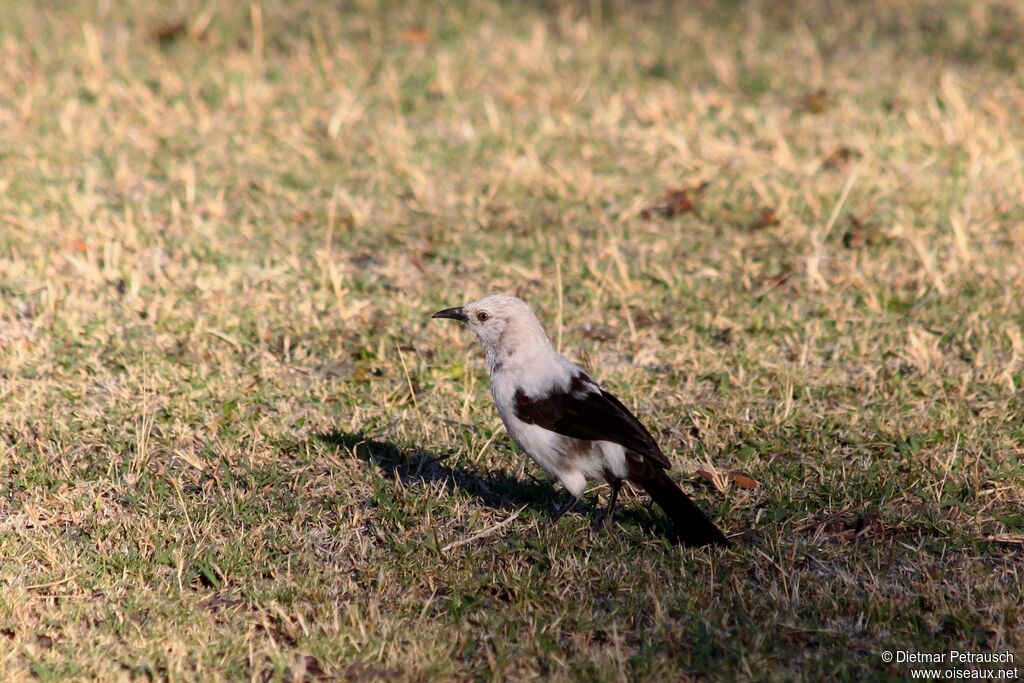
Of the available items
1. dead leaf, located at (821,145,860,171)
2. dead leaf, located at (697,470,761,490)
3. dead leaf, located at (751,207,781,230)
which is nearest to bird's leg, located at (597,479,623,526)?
dead leaf, located at (697,470,761,490)

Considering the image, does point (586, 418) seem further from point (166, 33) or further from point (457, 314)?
point (166, 33)

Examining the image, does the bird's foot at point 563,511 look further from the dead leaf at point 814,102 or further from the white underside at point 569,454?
the dead leaf at point 814,102

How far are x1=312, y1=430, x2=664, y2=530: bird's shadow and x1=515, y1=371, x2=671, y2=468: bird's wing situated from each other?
54 centimetres

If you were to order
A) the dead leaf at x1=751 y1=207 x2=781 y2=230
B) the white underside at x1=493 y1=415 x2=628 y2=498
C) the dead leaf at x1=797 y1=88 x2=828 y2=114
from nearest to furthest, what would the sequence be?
the white underside at x1=493 y1=415 x2=628 y2=498 < the dead leaf at x1=751 y1=207 x2=781 y2=230 < the dead leaf at x1=797 y1=88 x2=828 y2=114

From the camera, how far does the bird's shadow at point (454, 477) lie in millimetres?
5953

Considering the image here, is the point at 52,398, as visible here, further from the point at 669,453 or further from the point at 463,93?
the point at 463,93

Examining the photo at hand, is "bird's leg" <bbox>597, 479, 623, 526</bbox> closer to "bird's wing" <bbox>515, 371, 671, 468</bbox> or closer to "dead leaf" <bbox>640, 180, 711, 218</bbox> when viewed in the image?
"bird's wing" <bbox>515, 371, 671, 468</bbox>

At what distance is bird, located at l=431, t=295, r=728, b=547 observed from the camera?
541 cm

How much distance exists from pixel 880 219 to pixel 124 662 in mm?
6369

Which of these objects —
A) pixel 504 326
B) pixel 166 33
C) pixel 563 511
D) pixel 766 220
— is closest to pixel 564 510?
pixel 563 511

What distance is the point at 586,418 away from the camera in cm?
546

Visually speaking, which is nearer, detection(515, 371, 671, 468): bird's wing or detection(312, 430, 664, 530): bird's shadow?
detection(515, 371, 671, 468): bird's wing

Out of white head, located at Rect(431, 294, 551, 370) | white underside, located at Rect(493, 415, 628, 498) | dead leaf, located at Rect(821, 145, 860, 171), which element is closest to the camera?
white underside, located at Rect(493, 415, 628, 498)

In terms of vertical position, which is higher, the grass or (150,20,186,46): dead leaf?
(150,20,186,46): dead leaf
